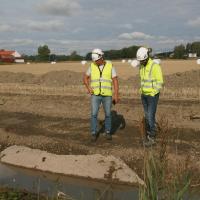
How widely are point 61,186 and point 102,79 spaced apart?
2848mm

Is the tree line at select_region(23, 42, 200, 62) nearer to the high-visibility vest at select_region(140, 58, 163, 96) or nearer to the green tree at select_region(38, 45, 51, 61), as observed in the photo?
the green tree at select_region(38, 45, 51, 61)

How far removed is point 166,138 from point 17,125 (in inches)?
390

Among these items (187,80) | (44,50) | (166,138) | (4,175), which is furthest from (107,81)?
(44,50)

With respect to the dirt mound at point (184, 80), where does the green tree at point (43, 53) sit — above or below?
below

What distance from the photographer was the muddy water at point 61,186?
7.61 metres

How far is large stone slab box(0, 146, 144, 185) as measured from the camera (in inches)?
335

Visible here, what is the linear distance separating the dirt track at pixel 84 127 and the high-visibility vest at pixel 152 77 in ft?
2.73

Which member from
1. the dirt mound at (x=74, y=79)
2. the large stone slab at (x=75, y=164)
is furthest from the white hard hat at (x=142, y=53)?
the dirt mound at (x=74, y=79)

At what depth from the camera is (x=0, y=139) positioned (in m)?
12.1

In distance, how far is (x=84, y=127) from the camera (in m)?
12.6

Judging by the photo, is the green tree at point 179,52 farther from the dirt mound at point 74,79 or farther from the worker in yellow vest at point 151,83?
the worker in yellow vest at point 151,83

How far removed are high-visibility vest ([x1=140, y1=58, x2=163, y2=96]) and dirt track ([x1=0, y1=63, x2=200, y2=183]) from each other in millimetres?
832

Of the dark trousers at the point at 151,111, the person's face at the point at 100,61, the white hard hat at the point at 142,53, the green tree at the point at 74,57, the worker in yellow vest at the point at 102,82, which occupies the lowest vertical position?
the green tree at the point at 74,57

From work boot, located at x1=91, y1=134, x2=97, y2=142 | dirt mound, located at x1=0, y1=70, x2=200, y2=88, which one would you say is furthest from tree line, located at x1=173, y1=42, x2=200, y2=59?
work boot, located at x1=91, y1=134, x2=97, y2=142
